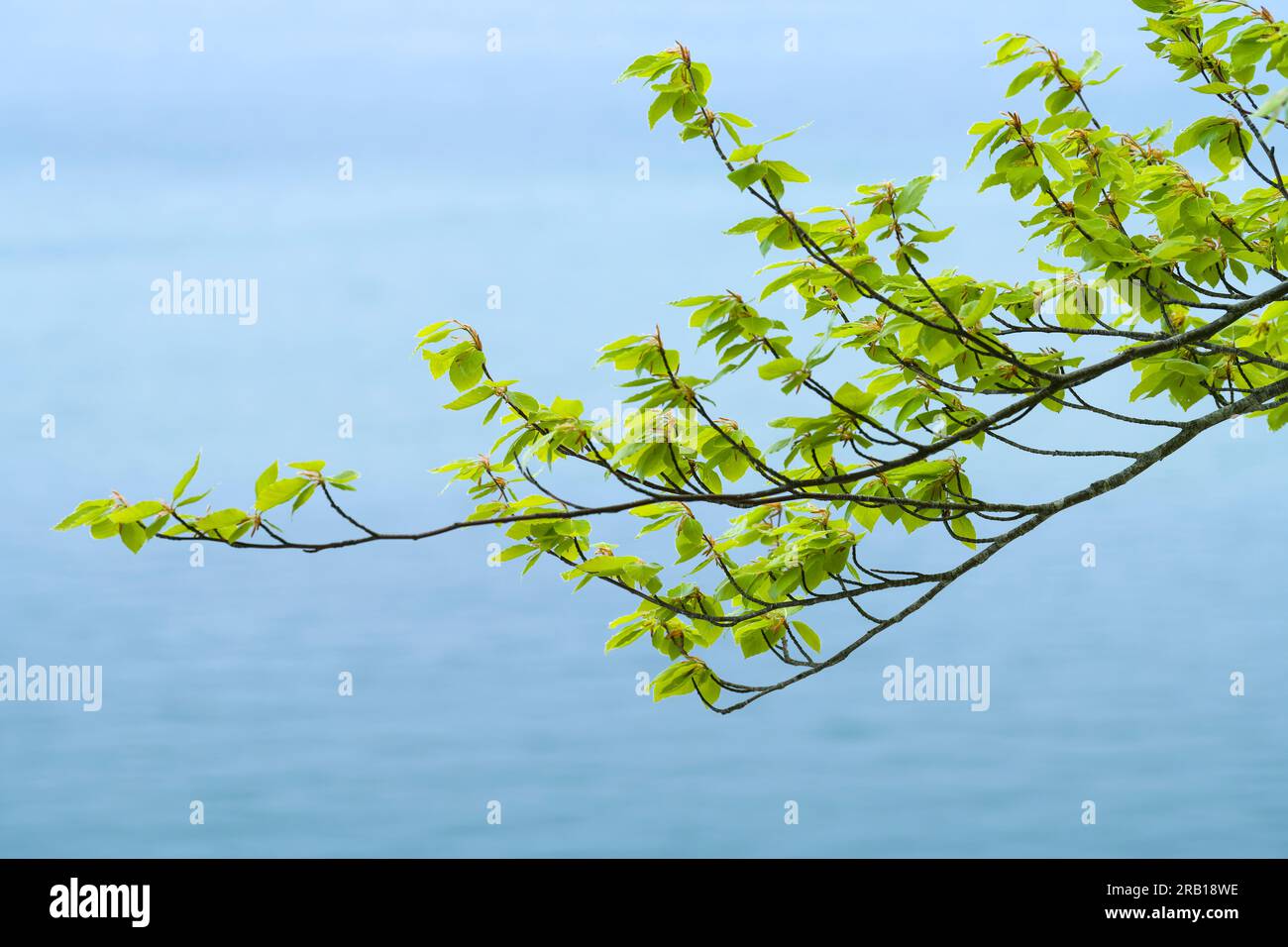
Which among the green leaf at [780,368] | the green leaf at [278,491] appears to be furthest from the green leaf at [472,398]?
Result: the green leaf at [780,368]

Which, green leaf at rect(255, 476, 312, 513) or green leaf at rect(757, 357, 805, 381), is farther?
green leaf at rect(757, 357, 805, 381)

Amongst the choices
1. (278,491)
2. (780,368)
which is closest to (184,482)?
(278,491)

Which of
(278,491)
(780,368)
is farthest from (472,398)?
(780,368)

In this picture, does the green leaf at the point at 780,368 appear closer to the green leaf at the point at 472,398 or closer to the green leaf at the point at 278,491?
the green leaf at the point at 472,398

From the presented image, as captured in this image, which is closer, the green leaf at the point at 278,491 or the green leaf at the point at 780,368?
the green leaf at the point at 278,491

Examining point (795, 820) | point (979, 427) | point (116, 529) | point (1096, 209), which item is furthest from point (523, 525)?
point (795, 820)

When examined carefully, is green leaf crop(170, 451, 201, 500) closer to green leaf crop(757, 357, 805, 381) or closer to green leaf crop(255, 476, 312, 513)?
green leaf crop(255, 476, 312, 513)

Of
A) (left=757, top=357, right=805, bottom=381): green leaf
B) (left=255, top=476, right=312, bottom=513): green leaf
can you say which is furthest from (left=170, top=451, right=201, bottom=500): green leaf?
(left=757, top=357, right=805, bottom=381): green leaf

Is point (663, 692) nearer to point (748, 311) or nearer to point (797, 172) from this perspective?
point (748, 311)

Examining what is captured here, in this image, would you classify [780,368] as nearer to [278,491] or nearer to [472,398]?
[472,398]

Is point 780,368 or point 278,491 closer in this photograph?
point 278,491

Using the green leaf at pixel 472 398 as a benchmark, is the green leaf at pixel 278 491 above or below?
below

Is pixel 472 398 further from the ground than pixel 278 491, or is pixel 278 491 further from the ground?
pixel 472 398

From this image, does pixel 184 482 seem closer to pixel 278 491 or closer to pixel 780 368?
pixel 278 491
